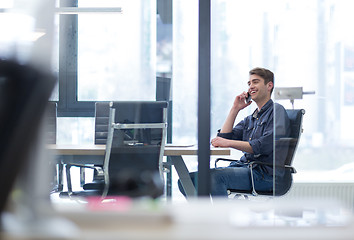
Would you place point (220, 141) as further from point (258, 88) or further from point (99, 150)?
point (99, 150)

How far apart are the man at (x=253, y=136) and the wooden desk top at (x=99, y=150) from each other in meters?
0.05

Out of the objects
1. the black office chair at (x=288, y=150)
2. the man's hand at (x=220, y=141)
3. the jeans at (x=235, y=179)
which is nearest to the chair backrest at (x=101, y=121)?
the jeans at (x=235, y=179)

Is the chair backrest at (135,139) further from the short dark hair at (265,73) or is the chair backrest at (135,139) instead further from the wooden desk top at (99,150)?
the short dark hair at (265,73)

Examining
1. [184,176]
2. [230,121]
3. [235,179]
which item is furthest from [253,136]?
[184,176]

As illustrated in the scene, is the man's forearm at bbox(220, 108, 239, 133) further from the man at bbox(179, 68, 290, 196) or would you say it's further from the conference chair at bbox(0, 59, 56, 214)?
the conference chair at bbox(0, 59, 56, 214)

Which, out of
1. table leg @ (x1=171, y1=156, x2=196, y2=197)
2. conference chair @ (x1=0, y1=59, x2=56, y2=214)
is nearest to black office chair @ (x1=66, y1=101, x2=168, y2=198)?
table leg @ (x1=171, y1=156, x2=196, y2=197)

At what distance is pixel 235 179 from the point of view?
356 cm

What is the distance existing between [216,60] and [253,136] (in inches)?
21.5

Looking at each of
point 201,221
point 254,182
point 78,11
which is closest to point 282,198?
point 254,182

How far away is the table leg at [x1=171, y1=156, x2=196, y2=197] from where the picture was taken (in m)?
3.42

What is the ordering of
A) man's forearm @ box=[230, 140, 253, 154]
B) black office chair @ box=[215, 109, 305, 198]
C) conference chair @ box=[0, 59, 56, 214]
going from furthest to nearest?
man's forearm @ box=[230, 140, 253, 154] → black office chair @ box=[215, 109, 305, 198] → conference chair @ box=[0, 59, 56, 214]

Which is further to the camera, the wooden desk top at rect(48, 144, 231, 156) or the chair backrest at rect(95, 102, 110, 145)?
the chair backrest at rect(95, 102, 110, 145)

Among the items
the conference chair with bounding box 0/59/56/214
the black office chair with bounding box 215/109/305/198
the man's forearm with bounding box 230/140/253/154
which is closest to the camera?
the conference chair with bounding box 0/59/56/214

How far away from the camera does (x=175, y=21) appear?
12.2ft
